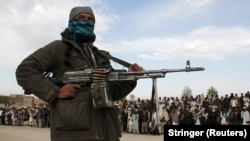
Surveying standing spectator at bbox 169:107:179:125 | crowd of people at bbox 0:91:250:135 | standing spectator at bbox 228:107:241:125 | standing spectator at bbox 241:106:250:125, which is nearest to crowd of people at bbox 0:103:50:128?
crowd of people at bbox 0:91:250:135

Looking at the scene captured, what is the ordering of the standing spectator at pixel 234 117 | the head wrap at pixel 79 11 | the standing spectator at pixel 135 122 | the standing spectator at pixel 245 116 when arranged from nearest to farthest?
the head wrap at pixel 79 11 < the standing spectator at pixel 245 116 < the standing spectator at pixel 234 117 < the standing spectator at pixel 135 122

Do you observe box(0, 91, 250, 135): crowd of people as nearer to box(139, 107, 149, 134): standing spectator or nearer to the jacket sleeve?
box(139, 107, 149, 134): standing spectator

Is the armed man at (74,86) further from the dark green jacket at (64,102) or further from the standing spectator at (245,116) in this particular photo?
the standing spectator at (245,116)

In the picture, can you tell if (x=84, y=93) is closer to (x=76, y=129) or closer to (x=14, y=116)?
(x=76, y=129)

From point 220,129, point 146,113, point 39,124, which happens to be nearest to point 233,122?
point 146,113

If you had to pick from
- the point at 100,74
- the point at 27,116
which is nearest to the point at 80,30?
the point at 100,74

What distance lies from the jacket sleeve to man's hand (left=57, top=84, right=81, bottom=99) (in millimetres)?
41

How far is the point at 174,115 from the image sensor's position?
20344 millimetres

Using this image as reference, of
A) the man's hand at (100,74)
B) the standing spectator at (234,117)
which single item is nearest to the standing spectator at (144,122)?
the standing spectator at (234,117)

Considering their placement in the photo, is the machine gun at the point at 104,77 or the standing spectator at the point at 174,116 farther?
the standing spectator at the point at 174,116

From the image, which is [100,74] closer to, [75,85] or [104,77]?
[104,77]

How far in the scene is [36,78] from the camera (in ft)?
Result: 11.3

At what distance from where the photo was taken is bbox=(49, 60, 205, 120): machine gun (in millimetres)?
3371

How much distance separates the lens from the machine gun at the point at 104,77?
11.1 feet
